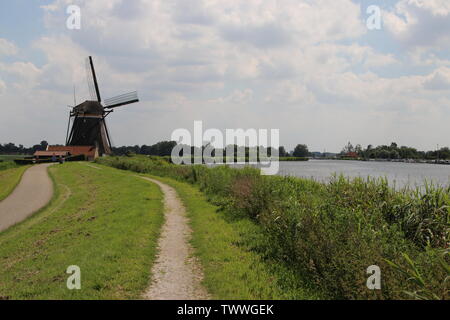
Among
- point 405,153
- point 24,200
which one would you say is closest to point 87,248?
point 24,200

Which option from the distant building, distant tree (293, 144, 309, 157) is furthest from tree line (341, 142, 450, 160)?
the distant building

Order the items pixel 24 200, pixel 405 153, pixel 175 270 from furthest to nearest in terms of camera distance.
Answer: pixel 405 153
pixel 24 200
pixel 175 270

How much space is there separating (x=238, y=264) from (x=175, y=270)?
1.31 meters

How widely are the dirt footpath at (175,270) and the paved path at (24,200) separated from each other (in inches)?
367

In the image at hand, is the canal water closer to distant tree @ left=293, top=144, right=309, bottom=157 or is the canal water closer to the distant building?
the distant building

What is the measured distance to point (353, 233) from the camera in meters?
6.87

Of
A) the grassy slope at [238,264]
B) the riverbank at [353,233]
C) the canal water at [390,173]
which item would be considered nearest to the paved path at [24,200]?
the grassy slope at [238,264]

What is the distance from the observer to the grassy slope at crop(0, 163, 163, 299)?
673 centimetres

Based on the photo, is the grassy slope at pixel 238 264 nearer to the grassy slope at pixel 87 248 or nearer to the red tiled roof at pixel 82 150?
the grassy slope at pixel 87 248

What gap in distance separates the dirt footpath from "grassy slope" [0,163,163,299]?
23 centimetres

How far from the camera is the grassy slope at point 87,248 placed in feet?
22.1

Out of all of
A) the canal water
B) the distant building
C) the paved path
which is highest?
the distant building

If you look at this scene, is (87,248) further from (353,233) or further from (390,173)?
(390,173)

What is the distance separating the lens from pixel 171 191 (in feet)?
66.0
